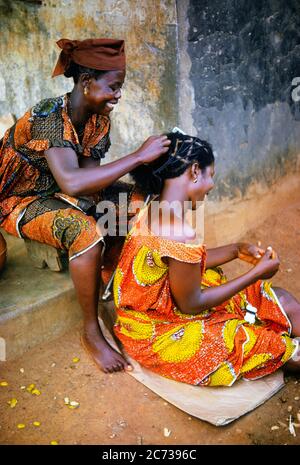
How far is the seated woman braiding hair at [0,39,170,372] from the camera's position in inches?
95.8

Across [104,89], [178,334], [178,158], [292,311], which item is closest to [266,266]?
[292,311]

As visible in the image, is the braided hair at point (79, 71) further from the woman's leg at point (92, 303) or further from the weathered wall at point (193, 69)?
the weathered wall at point (193, 69)

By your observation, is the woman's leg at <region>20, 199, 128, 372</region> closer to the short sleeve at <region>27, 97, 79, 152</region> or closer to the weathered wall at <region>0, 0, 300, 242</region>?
the short sleeve at <region>27, 97, 79, 152</region>

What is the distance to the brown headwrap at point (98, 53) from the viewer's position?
2465 millimetres

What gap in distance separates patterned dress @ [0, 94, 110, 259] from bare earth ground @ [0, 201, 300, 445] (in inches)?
26.3

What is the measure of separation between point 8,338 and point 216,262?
122 centimetres

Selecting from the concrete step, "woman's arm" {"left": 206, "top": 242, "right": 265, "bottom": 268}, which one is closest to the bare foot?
the concrete step

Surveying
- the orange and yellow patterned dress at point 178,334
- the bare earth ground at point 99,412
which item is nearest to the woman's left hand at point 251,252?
the orange and yellow patterned dress at point 178,334

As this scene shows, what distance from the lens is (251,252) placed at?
2547 mm

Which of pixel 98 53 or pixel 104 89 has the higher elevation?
pixel 98 53

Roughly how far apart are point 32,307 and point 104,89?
4.13 ft

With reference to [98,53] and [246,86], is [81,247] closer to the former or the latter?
[98,53]

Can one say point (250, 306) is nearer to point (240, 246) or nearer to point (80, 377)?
point (240, 246)
